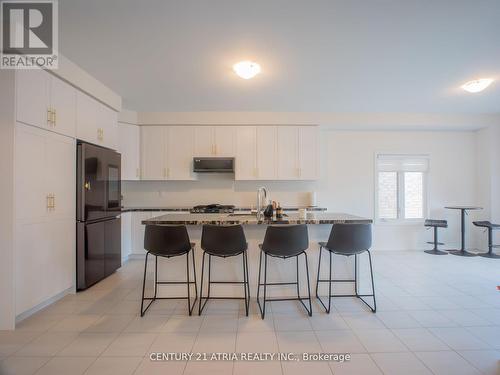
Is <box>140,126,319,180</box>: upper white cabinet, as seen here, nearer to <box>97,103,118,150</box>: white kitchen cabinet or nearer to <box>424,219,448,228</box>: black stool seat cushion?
<box>97,103,118,150</box>: white kitchen cabinet

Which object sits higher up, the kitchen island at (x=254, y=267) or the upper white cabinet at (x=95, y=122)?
the upper white cabinet at (x=95, y=122)

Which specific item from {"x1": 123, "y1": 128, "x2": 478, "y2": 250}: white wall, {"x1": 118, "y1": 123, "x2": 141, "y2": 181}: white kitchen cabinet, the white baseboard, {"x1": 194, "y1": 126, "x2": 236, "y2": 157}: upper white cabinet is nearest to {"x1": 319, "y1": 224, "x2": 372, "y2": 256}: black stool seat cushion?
{"x1": 123, "y1": 128, "x2": 478, "y2": 250}: white wall

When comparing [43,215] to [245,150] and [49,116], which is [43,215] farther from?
[245,150]

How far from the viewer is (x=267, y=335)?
2010mm

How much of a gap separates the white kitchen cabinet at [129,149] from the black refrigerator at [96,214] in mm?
873

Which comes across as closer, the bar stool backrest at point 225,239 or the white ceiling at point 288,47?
the white ceiling at point 288,47

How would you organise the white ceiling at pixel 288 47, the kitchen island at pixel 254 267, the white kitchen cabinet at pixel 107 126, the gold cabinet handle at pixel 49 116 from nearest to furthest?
the white ceiling at pixel 288 47, the gold cabinet handle at pixel 49 116, the kitchen island at pixel 254 267, the white kitchen cabinet at pixel 107 126

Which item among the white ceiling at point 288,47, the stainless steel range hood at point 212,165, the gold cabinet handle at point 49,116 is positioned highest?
the white ceiling at point 288,47

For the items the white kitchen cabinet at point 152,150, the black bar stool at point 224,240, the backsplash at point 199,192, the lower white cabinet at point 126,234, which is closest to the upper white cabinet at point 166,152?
the white kitchen cabinet at point 152,150

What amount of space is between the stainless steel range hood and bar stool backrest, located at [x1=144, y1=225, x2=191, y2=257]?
232 cm

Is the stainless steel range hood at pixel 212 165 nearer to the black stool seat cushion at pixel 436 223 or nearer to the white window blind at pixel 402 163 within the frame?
the white window blind at pixel 402 163

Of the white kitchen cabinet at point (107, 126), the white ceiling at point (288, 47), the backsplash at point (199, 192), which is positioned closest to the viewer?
the white ceiling at point (288, 47)

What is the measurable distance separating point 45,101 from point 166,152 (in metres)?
2.20

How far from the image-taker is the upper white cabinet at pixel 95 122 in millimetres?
2916
